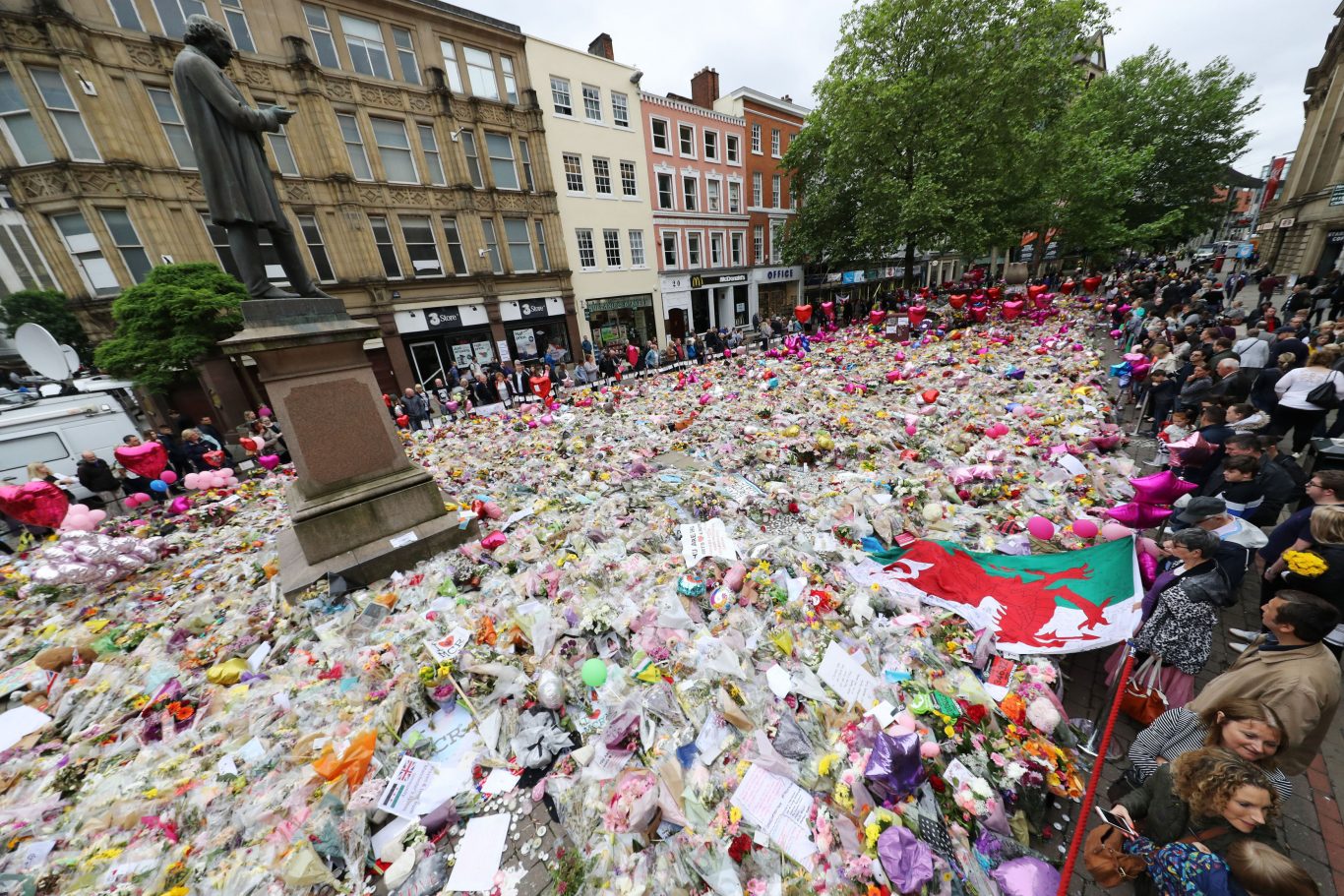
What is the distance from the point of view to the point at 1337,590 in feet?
8.94

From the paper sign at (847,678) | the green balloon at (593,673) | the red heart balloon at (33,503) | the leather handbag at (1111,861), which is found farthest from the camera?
the red heart balloon at (33,503)

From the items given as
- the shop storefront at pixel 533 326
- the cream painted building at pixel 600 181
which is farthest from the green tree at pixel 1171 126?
the shop storefront at pixel 533 326

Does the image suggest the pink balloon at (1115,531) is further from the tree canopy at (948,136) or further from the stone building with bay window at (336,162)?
the stone building with bay window at (336,162)

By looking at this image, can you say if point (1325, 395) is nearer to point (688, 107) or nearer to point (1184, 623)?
point (1184, 623)

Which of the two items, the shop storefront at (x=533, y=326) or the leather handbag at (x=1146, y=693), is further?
the shop storefront at (x=533, y=326)

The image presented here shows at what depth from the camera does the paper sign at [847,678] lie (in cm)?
305

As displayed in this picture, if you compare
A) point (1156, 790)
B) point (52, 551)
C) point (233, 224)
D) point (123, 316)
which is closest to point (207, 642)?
point (52, 551)

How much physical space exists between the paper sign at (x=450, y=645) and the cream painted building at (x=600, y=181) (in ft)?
60.2

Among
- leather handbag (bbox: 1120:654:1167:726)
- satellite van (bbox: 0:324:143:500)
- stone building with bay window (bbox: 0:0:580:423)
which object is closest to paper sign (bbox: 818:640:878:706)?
leather handbag (bbox: 1120:654:1167:726)

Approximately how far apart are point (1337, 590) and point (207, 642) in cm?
841

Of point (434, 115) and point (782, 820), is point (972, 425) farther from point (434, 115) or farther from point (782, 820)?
point (434, 115)

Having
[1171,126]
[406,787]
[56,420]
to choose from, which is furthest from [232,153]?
[1171,126]

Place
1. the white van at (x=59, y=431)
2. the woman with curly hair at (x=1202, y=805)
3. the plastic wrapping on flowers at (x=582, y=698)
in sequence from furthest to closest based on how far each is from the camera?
the white van at (x=59, y=431) < the plastic wrapping on flowers at (x=582, y=698) < the woman with curly hair at (x=1202, y=805)

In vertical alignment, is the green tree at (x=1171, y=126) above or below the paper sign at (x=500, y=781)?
above
